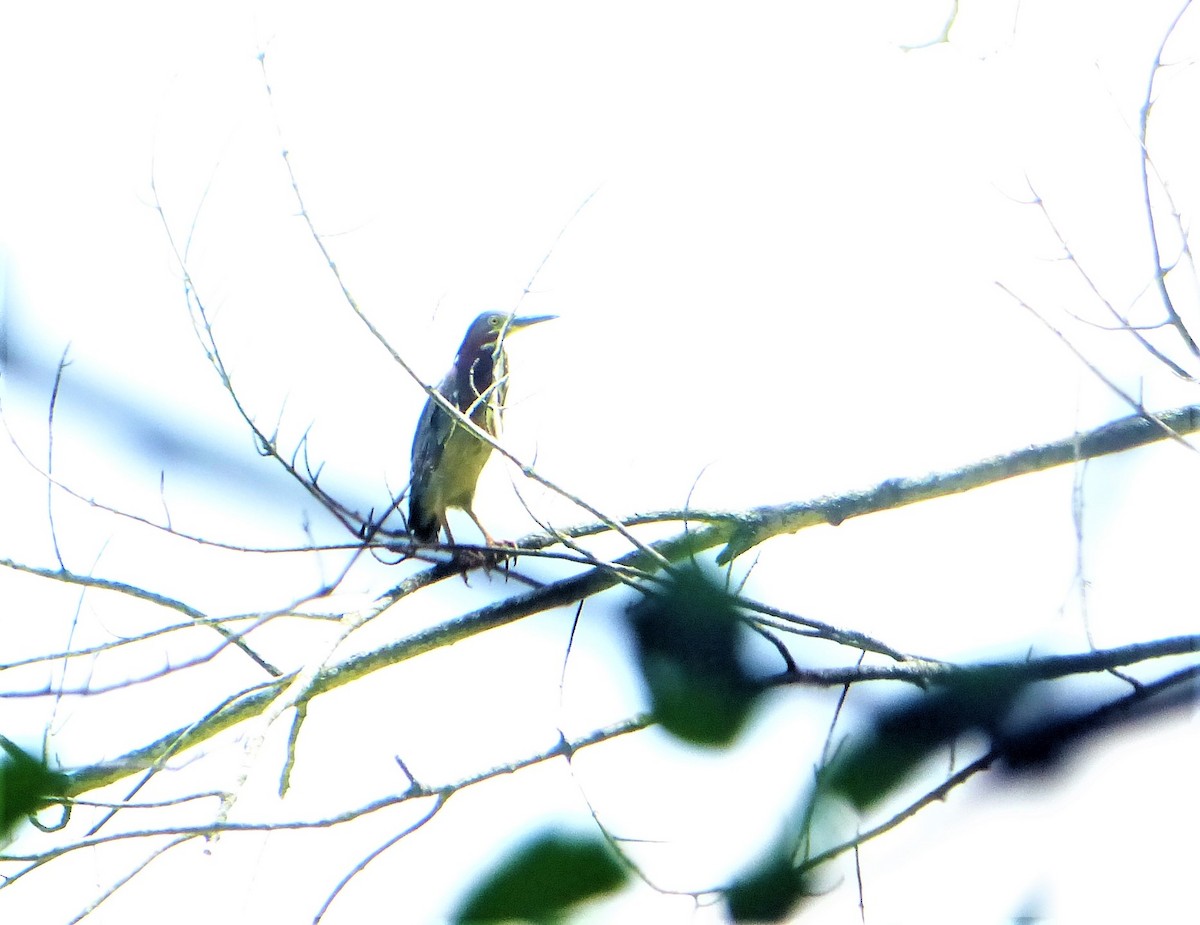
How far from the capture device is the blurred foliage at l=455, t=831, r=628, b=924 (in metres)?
0.55

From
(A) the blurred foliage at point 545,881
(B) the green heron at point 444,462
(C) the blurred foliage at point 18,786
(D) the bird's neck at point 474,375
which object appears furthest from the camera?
(D) the bird's neck at point 474,375

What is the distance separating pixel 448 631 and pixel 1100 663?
7.37ft

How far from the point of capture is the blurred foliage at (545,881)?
1.79 ft

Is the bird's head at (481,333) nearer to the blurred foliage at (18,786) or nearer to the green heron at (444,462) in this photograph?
the green heron at (444,462)

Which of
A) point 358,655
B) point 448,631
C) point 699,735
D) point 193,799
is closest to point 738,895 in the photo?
point 699,735

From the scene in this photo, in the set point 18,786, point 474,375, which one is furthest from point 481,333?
point 18,786

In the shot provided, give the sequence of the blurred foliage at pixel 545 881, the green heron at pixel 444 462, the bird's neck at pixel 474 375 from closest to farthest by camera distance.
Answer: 1. the blurred foliage at pixel 545 881
2. the green heron at pixel 444 462
3. the bird's neck at pixel 474 375

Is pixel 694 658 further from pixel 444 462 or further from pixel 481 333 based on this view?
pixel 481 333

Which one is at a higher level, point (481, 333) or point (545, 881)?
point (481, 333)

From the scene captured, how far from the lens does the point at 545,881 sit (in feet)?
1.80

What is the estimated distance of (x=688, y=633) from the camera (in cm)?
60

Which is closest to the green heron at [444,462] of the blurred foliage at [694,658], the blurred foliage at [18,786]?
the blurred foliage at [18,786]

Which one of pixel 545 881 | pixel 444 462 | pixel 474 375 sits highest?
pixel 474 375

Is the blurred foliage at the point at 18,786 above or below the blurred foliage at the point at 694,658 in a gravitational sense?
above
